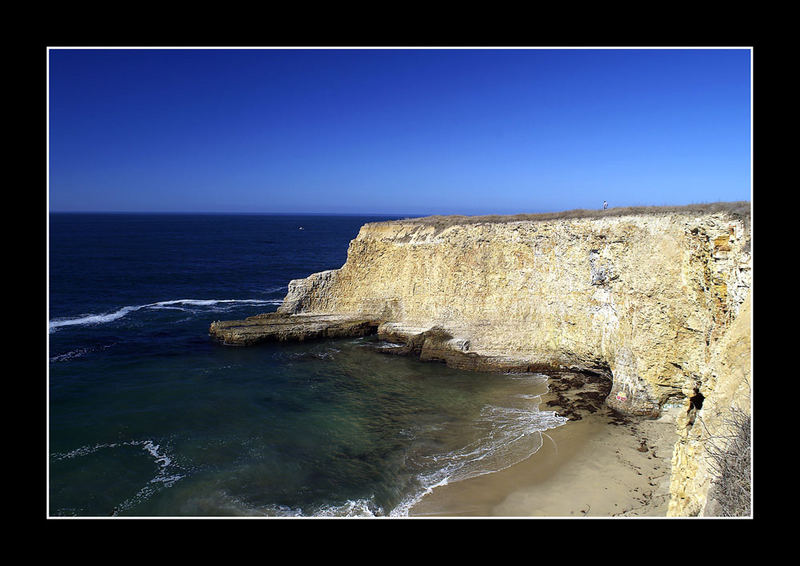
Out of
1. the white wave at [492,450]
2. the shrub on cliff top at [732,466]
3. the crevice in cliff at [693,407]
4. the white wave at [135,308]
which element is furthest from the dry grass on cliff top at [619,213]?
the white wave at [135,308]

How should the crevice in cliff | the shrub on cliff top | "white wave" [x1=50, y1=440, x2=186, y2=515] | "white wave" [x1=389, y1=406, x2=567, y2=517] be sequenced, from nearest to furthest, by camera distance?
the shrub on cliff top
the crevice in cliff
"white wave" [x1=50, y1=440, x2=186, y2=515]
"white wave" [x1=389, y1=406, x2=567, y2=517]

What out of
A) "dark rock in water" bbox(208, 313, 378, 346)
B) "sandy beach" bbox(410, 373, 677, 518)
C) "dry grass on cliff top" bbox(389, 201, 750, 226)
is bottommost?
"sandy beach" bbox(410, 373, 677, 518)

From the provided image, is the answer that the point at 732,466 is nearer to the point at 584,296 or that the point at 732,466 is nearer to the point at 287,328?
the point at 584,296

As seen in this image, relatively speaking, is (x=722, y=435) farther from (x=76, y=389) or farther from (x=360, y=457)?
(x=76, y=389)

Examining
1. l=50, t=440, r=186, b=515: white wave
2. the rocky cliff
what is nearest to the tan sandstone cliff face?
the rocky cliff

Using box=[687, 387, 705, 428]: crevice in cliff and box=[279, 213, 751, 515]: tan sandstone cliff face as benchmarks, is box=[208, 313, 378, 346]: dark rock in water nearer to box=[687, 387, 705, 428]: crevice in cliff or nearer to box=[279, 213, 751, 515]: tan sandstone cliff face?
box=[279, 213, 751, 515]: tan sandstone cliff face

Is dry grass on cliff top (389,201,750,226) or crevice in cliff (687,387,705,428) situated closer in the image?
crevice in cliff (687,387,705,428)

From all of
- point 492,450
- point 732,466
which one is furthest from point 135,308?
point 732,466
